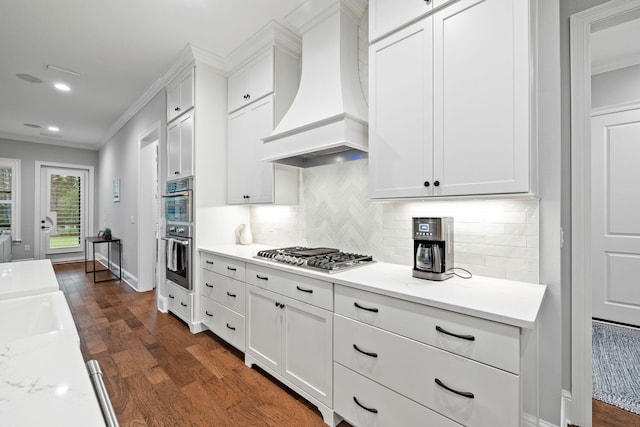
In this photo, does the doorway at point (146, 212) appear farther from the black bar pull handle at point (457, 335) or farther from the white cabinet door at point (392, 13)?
the black bar pull handle at point (457, 335)

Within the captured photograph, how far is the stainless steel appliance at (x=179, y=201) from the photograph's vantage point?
10.2 feet

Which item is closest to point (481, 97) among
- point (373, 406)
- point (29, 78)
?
point (373, 406)

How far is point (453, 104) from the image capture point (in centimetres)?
155

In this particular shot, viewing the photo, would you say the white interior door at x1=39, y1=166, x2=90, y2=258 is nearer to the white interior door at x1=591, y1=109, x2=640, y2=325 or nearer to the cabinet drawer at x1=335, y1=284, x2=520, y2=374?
the cabinet drawer at x1=335, y1=284, x2=520, y2=374

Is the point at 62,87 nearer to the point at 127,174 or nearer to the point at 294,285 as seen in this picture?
the point at 127,174

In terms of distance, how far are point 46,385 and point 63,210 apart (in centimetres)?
841

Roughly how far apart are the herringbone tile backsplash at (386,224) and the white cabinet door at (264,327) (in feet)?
2.38

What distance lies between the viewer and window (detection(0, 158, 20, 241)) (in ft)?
20.2

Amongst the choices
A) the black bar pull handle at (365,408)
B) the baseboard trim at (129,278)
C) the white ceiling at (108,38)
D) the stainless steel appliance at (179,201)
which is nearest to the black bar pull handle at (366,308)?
the black bar pull handle at (365,408)

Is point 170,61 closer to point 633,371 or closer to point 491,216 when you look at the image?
point 491,216

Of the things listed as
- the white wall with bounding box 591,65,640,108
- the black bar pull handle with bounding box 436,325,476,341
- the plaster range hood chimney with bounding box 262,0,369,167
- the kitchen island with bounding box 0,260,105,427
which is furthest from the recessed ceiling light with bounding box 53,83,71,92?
the white wall with bounding box 591,65,640,108

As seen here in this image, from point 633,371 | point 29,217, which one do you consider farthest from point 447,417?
point 29,217

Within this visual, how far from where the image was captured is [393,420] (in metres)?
1.46

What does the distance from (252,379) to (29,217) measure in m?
7.28
